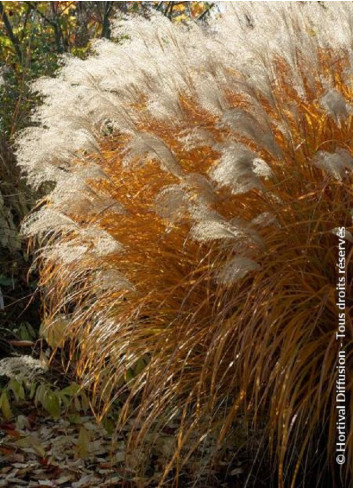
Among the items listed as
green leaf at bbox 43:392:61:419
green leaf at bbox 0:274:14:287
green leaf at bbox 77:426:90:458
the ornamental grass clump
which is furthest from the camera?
green leaf at bbox 0:274:14:287

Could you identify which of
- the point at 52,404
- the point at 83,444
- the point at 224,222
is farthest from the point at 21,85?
the point at 224,222

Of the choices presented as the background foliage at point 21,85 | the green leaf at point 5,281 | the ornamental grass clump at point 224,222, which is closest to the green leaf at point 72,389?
the ornamental grass clump at point 224,222

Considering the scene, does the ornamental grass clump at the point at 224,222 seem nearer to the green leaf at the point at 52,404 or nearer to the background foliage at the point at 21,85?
the green leaf at the point at 52,404

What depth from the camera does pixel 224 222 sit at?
294 cm

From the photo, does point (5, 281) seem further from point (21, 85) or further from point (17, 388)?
point (21, 85)

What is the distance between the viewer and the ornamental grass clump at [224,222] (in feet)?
9.88

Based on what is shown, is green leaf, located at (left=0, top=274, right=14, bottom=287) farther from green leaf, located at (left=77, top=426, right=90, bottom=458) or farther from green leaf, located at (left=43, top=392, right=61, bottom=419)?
green leaf, located at (left=77, top=426, right=90, bottom=458)

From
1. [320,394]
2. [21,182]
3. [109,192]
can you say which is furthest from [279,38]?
[21,182]

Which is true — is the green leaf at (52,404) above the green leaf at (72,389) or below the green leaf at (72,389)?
below

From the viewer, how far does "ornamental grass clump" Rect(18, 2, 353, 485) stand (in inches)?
119

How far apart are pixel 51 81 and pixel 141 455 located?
5.70 ft

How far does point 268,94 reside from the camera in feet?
10.3

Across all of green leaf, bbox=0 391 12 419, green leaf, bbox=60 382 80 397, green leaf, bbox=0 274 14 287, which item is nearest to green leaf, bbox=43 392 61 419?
green leaf, bbox=60 382 80 397

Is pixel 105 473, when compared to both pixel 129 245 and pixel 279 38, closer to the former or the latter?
pixel 129 245
